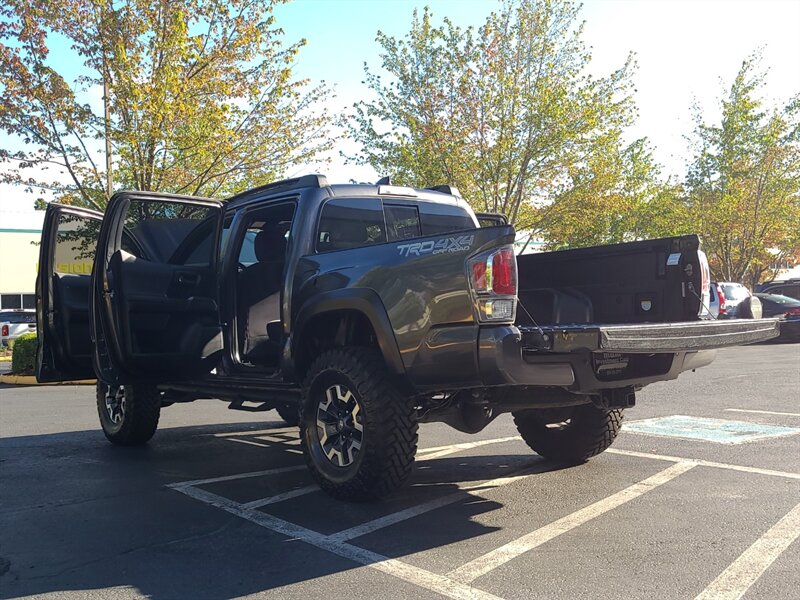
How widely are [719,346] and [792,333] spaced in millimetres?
17575

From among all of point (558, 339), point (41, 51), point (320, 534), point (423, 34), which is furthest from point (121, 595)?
point (423, 34)

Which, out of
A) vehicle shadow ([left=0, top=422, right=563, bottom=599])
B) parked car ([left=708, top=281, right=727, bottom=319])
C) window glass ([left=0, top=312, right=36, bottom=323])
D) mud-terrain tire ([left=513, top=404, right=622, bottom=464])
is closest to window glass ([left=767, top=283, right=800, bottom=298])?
parked car ([left=708, top=281, right=727, bottom=319])

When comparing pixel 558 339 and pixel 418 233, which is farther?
pixel 418 233

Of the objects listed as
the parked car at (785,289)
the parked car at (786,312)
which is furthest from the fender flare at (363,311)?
the parked car at (785,289)

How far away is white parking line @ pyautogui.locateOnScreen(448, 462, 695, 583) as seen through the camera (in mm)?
3551

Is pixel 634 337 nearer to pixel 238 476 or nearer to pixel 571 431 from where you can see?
pixel 571 431

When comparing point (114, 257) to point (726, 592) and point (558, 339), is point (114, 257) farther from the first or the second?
point (726, 592)

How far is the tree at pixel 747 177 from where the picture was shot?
2695 cm

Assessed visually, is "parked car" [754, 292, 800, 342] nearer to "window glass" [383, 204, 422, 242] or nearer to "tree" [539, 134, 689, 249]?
"tree" [539, 134, 689, 249]

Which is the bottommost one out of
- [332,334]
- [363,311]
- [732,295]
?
[332,334]

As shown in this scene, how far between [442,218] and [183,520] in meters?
3.17

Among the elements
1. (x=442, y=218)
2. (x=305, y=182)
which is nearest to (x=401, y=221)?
(x=442, y=218)

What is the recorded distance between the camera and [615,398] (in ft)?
16.0

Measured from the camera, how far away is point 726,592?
10.5 feet
